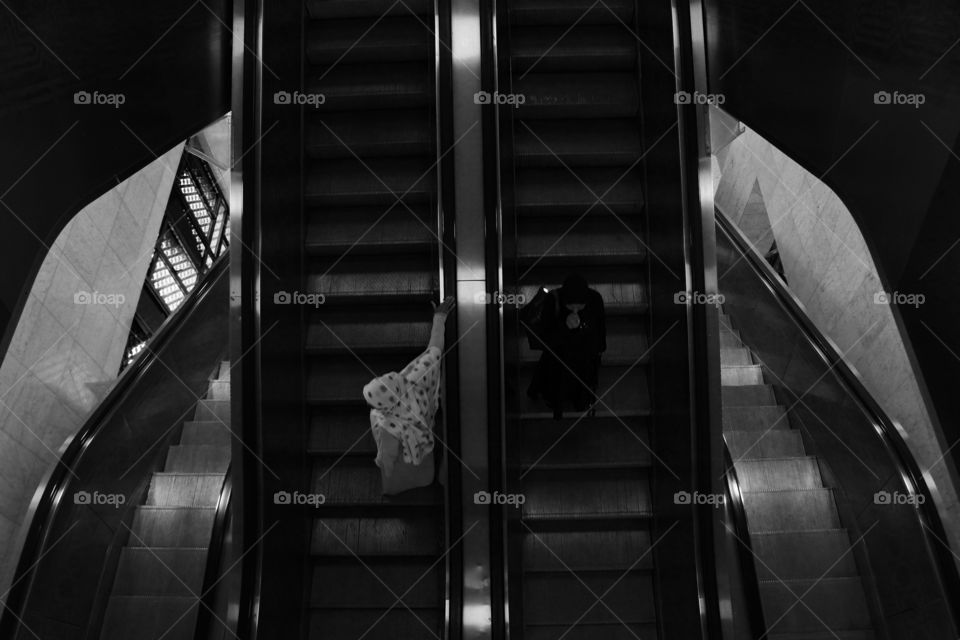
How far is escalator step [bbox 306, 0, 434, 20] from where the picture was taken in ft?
18.0

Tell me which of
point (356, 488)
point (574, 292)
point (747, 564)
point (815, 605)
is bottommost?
point (815, 605)

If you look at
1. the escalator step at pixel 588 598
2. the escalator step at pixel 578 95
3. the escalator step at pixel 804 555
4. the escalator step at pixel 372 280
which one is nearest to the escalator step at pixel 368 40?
the escalator step at pixel 578 95

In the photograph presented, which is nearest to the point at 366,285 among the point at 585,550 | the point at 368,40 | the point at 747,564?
the point at 368,40

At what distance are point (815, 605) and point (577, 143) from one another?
3391 millimetres

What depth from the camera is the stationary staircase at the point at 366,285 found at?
15.9ft

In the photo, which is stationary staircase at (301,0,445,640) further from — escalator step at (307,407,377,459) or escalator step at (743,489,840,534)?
escalator step at (743,489,840,534)

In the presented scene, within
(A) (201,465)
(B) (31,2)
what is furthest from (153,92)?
(A) (201,465)

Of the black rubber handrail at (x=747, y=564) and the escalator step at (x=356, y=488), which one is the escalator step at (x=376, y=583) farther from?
the black rubber handrail at (x=747, y=564)

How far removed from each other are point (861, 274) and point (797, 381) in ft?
4.22

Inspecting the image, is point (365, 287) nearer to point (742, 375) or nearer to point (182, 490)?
point (182, 490)

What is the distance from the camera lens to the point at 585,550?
4906 millimetres

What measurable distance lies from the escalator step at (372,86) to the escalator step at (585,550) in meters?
3.12

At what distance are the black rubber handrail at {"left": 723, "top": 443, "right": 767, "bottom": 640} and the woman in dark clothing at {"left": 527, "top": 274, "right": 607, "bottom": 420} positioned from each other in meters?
1.04

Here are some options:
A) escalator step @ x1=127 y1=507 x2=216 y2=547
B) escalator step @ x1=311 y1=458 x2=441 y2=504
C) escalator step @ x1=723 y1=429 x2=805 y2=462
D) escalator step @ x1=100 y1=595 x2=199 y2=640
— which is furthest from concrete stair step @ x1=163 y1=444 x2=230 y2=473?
escalator step @ x1=723 y1=429 x2=805 y2=462
